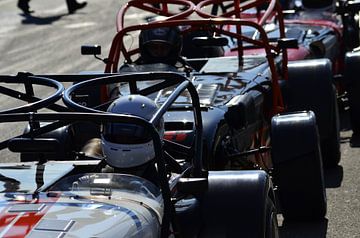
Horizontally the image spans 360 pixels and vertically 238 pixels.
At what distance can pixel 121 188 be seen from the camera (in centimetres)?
554

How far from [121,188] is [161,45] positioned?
13.4 feet

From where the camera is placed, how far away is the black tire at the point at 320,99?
31.2 ft

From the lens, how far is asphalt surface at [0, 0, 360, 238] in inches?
310

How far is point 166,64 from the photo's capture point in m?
9.43

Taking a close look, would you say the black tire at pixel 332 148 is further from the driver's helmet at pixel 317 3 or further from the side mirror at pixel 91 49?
the driver's helmet at pixel 317 3

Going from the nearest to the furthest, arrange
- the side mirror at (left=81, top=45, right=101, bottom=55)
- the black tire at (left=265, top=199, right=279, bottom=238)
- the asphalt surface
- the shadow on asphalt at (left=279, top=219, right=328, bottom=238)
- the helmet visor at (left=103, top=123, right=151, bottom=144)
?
the helmet visor at (left=103, top=123, right=151, bottom=144) < the black tire at (left=265, top=199, right=279, bottom=238) < the shadow on asphalt at (left=279, top=219, right=328, bottom=238) < the asphalt surface < the side mirror at (left=81, top=45, right=101, bottom=55)

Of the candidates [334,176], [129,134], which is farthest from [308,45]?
[129,134]

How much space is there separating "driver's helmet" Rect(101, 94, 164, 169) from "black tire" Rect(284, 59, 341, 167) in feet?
13.0

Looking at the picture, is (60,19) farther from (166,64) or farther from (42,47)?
(166,64)

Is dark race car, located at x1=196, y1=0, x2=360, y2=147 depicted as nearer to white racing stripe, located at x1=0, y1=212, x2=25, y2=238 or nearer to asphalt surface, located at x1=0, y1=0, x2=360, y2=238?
asphalt surface, located at x1=0, y1=0, x2=360, y2=238

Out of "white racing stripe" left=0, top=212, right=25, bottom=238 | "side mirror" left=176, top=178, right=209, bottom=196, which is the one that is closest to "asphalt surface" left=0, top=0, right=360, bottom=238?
"side mirror" left=176, top=178, right=209, bottom=196

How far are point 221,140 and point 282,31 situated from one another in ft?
10.2

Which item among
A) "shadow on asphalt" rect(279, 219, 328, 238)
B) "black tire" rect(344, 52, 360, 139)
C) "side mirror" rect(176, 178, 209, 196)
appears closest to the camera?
"side mirror" rect(176, 178, 209, 196)

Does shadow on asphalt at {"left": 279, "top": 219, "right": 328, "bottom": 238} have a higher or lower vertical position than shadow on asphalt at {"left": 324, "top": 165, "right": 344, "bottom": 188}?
higher
